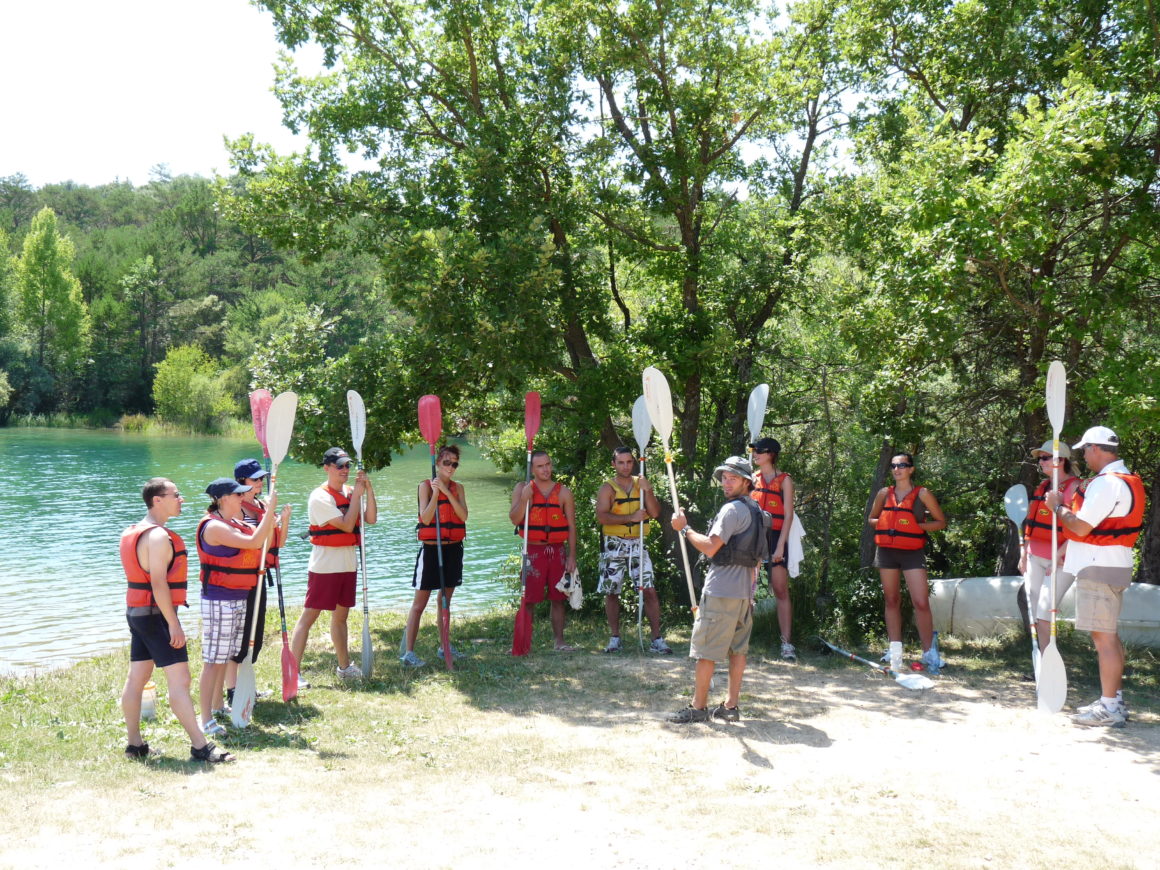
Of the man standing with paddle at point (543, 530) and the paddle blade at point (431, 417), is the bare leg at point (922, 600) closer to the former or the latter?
the man standing with paddle at point (543, 530)

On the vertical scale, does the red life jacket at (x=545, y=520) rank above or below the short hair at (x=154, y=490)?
below

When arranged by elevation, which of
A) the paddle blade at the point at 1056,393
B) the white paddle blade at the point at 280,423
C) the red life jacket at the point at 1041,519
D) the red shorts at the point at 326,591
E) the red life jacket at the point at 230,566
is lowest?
the red shorts at the point at 326,591

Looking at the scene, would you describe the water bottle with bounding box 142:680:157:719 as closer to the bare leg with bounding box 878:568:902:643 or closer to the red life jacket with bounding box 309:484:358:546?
the red life jacket with bounding box 309:484:358:546

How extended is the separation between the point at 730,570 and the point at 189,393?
51.0 m

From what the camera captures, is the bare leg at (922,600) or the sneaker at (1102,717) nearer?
the sneaker at (1102,717)

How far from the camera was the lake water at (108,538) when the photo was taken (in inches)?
436

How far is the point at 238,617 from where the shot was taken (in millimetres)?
5586

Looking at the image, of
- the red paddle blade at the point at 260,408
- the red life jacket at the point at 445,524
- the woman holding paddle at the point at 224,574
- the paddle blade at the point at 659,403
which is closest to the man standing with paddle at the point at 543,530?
the red life jacket at the point at 445,524

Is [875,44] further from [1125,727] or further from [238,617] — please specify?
[238,617]

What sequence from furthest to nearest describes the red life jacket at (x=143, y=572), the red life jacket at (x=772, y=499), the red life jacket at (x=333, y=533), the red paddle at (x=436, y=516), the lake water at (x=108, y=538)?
1. the lake water at (x=108, y=538)
2. the red life jacket at (x=772, y=499)
3. the red paddle at (x=436, y=516)
4. the red life jacket at (x=333, y=533)
5. the red life jacket at (x=143, y=572)

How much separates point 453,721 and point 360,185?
5639mm

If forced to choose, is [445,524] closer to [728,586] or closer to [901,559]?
[728,586]

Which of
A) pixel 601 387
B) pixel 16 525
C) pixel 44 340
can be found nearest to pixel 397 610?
pixel 601 387

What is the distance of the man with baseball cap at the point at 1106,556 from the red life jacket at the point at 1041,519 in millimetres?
526
